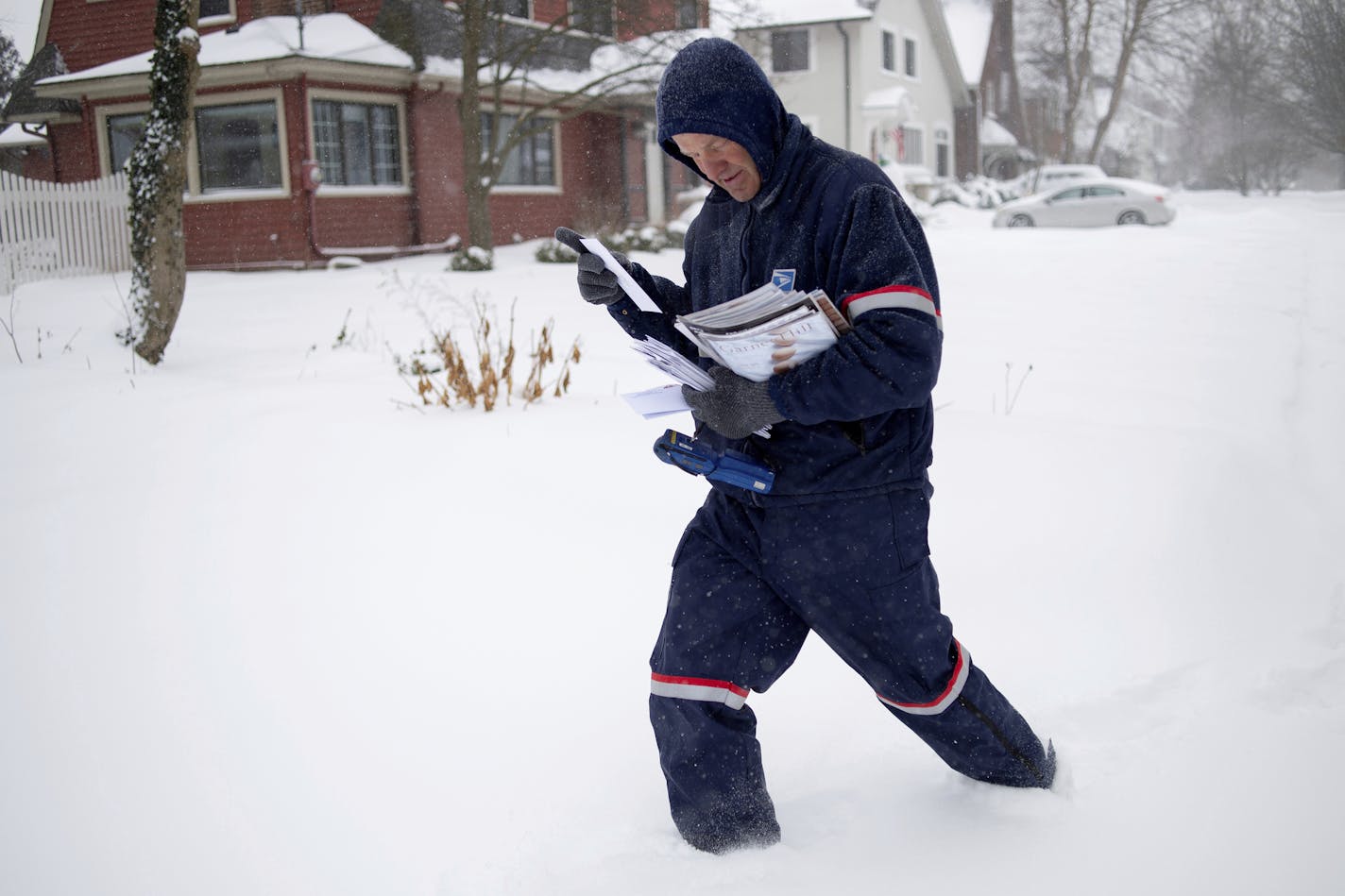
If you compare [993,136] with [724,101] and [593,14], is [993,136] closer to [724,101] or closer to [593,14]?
[593,14]

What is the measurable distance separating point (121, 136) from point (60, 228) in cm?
348

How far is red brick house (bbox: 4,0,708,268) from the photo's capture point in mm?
15555

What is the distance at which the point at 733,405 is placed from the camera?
2070 mm

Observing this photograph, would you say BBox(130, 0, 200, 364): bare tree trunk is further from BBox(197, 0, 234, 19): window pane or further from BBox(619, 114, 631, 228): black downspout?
BBox(619, 114, 631, 228): black downspout

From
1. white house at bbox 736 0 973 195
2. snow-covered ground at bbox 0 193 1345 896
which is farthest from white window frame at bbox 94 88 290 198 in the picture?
white house at bbox 736 0 973 195

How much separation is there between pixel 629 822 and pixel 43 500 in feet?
10.9

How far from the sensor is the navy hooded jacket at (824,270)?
6.19 ft

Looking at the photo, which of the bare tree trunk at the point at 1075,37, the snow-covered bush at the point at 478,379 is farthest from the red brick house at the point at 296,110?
the bare tree trunk at the point at 1075,37

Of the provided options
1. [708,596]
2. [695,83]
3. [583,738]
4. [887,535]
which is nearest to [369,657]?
[583,738]

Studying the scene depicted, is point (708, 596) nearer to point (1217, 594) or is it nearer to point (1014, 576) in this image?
point (1014, 576)

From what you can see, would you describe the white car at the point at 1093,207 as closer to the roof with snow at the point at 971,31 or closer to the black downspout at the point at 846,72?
the black downspout at the point at 846,72

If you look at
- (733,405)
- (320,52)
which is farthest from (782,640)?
(320,52)

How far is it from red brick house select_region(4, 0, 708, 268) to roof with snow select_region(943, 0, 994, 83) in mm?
23402

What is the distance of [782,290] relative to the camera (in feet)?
6.55
